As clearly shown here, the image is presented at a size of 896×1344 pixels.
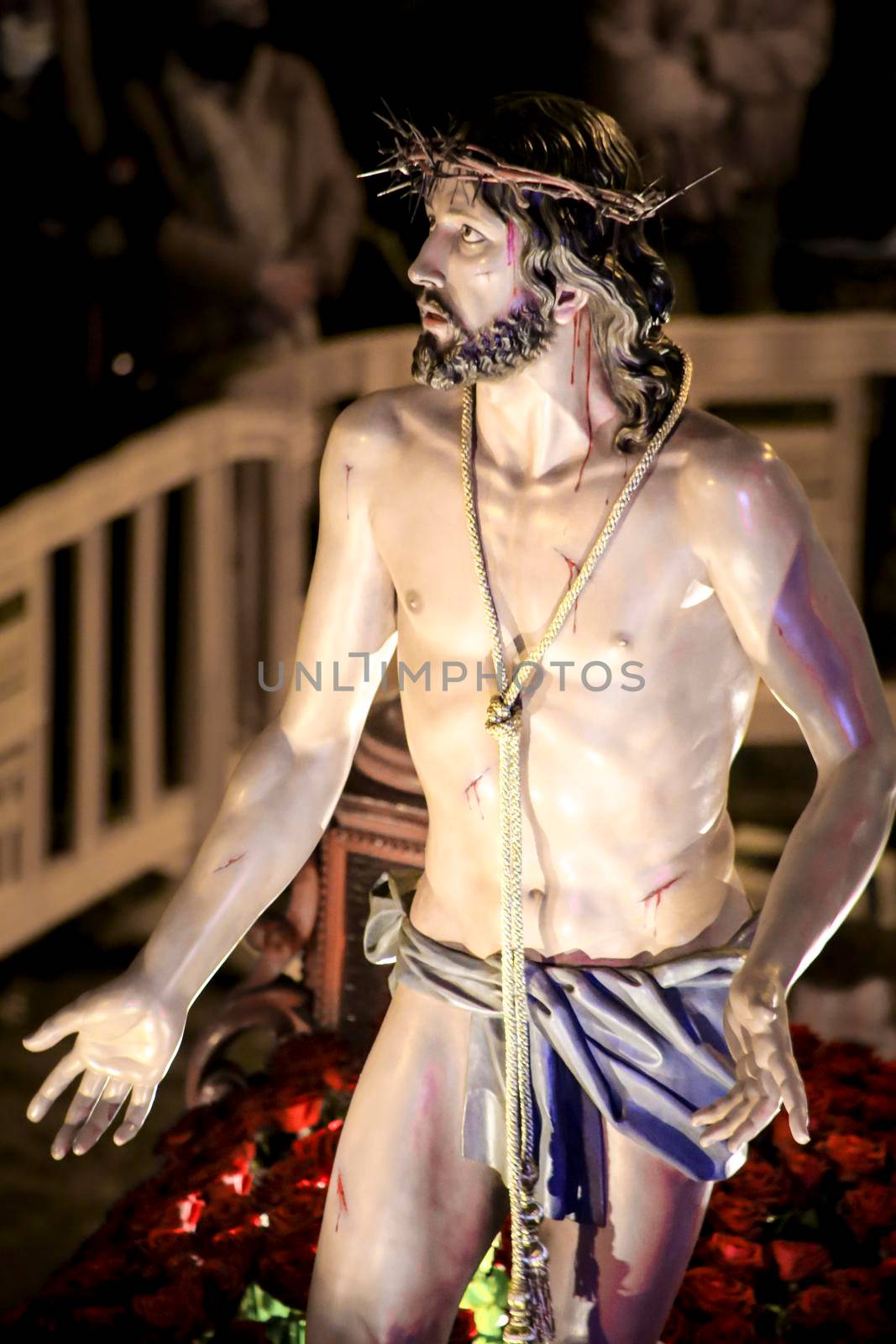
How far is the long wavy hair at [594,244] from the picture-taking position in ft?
6.02

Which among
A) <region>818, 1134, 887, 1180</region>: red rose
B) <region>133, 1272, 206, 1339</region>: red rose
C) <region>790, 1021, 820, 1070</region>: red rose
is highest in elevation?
<region>790, 1021, 820, 1070</region>: red rose

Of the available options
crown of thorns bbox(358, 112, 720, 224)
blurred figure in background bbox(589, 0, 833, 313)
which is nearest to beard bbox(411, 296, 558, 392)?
crown of thorns bbox(358, 112, 720, 224)

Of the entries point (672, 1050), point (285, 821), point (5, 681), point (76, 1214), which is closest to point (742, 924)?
point (672, 1050)

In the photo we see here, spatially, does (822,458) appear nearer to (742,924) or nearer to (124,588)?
(124,588)

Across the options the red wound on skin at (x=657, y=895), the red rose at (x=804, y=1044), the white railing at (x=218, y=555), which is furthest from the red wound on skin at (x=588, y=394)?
the white railing at (x=218, y=555)

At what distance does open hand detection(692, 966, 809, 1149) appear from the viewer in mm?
1709

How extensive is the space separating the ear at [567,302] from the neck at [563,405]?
2cm

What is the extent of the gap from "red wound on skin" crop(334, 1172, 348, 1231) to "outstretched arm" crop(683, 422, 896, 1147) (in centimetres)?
51

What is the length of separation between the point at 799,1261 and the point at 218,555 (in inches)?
112

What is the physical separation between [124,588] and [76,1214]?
195cm

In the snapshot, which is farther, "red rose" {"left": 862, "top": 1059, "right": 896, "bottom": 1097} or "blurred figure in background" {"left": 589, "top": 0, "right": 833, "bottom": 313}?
"blurred figure in background" {"left": 589, "top": 0, "right": 833, "bottom": 313}

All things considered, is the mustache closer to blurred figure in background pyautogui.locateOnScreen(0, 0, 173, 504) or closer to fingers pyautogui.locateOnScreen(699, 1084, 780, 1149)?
fingers pyautogui.locateOnScreen(699, 1084, 780, 1149)

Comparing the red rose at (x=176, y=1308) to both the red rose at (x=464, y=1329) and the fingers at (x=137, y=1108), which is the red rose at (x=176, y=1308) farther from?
the fingers at (x=137, y=1108)

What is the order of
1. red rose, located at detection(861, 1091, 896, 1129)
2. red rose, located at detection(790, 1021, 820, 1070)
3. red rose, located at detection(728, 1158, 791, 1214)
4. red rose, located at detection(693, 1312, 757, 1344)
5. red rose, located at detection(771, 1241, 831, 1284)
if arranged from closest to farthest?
1. red rose, located at detection(693, 1312, 757, 1344)
2. red rose, located at detection(771, 1241, 831, 1284)
3. red rose, located at detection(728, 1158, 791, 1214)
4. red rose, located at detection(861, 1091, 896, 1129)
5. red rose, located at detection(790, 1021, 820, 1070)
